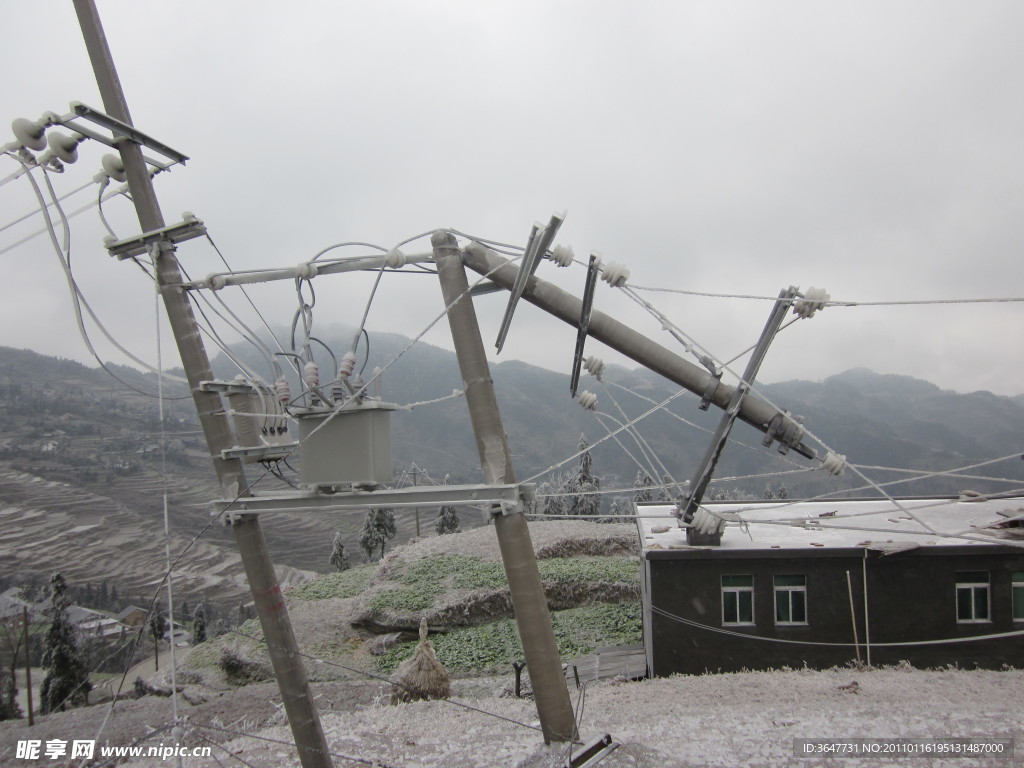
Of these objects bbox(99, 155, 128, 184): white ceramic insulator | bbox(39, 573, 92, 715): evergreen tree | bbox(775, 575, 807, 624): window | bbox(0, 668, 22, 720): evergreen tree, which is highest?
bbox(99, 155, 128, 184): white ceramic insulator

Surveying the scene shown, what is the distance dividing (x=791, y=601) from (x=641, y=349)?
1194 cm

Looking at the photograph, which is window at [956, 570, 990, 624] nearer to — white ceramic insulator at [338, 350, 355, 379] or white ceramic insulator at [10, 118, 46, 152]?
white ceramic insulator at [338, 350, 355, 379]

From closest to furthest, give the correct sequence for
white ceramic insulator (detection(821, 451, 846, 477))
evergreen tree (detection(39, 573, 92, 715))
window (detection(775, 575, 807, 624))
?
white ceramic insulator (detection(821, 451, 846, 477))
window (detection(775, 575, 807, 624))
evergreen tree (detection(39, 573, 92, 715))

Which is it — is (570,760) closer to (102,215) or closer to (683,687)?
(683,687)

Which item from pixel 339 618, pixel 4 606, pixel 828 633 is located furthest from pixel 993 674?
pixel 4 606

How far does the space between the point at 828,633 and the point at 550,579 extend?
10.5 metres

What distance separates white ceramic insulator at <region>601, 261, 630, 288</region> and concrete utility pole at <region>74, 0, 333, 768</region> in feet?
14.1

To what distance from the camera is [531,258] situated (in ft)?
19.2

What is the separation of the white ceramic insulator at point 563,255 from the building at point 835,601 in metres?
10.4

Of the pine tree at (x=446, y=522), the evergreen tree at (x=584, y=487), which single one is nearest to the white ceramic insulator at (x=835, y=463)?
the evergreen tree at (x=584, y=487)

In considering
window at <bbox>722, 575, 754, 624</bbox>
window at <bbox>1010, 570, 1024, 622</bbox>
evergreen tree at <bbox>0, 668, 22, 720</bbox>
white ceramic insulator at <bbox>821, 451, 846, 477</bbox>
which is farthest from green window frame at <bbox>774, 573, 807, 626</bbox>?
evergreen tree at <bbox>0, 668, 22, 720</bbox>

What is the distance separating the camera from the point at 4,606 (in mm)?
58812

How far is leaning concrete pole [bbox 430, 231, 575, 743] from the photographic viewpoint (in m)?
6.11

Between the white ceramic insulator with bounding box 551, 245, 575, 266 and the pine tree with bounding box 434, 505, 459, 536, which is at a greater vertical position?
the white ceramic insulator with bounding box 551, 245, 575, 266
